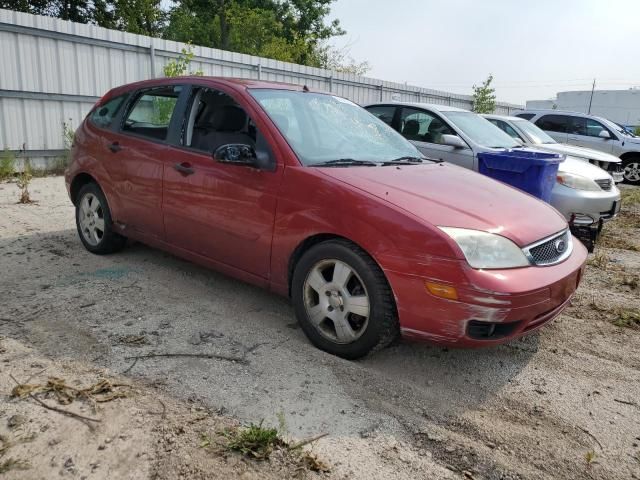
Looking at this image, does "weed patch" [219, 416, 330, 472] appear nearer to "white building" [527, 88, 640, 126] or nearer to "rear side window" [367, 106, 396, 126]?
"rear side window" [367, 106, 396, 126]

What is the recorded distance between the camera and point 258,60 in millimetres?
13305

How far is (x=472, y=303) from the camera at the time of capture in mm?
2701

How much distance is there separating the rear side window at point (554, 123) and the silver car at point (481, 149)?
6338 millimetres

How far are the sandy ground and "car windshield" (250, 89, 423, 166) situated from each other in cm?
124

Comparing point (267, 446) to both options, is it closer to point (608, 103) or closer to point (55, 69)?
point (55, 69)

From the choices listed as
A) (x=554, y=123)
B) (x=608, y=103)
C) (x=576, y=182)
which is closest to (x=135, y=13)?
(x=554, y=123)

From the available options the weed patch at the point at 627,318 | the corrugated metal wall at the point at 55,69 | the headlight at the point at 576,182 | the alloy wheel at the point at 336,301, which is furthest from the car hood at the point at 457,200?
the corrugated metal wall at the point at 55,69

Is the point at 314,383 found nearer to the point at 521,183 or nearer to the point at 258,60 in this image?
the point at 521,183

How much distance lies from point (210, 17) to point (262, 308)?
26424 mm

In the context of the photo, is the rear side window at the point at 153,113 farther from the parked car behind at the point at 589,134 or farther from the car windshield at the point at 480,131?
the parked car behind at the point at 589,134

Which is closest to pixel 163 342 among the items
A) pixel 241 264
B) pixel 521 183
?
pixel 241 264

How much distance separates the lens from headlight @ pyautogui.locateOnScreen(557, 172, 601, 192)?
6.41 m

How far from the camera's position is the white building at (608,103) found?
47.4 meters

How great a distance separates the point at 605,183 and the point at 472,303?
16.4 ft
